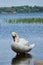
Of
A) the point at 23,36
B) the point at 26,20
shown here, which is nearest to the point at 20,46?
the point at 23,36

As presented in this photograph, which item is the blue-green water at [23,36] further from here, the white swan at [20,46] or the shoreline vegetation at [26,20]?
the shoreline vegetation at [26,20]

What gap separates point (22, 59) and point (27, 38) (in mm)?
2682

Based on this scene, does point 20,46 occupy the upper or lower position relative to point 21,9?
upper

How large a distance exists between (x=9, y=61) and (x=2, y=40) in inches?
96.7

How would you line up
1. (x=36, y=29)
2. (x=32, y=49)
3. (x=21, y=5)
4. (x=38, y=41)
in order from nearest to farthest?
1. (x=32, y=49)
2. (x=38, y=41)
3. (x=36, y=29)
4. (x=21, y=5)

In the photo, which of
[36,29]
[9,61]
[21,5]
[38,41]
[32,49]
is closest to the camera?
[9,61]

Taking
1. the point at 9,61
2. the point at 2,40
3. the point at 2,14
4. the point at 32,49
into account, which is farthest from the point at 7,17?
the point at 9,61

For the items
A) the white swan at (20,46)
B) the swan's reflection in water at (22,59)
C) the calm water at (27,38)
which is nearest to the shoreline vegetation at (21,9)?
the calm water at (27,38)

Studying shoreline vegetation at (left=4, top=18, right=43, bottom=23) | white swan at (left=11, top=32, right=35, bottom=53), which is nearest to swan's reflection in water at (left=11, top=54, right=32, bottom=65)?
white swan at (left=11, top=32, right=35, bottom=53)

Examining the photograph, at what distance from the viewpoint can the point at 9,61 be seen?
6.28 meters

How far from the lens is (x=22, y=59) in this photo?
6449 mm

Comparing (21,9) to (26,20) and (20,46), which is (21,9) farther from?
(20,46)

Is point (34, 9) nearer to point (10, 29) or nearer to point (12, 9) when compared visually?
point (12, 9)

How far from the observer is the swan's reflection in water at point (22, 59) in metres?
6.12
